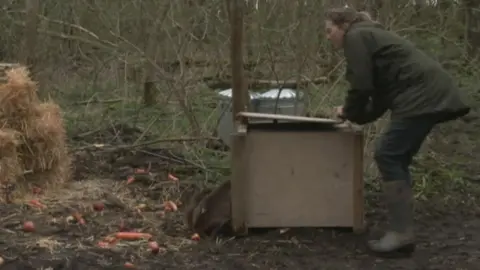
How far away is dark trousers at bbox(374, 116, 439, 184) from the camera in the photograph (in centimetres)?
520

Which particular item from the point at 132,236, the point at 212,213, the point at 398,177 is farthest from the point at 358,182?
the point at 132,236

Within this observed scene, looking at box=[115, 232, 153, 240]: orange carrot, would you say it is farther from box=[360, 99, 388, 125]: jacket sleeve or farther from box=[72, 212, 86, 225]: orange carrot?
box=[360, 99, 388, 125]: jacket sleeve

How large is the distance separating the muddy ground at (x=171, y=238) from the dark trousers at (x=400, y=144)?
530mm

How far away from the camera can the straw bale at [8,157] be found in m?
6.29

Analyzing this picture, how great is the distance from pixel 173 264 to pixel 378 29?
187 cm

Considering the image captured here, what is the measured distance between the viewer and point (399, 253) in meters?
5.32

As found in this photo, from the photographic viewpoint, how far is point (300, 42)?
25.5 ft

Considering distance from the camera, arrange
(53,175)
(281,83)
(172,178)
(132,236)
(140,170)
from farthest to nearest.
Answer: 1. (281,83)
2. (140,170)
3. (172,178)
4. (53,175)
5. (132,236)

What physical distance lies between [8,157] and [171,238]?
5.03ft

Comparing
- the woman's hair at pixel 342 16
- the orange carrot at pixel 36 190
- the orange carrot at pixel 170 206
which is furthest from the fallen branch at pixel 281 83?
the woman's hair at pixel 342 16

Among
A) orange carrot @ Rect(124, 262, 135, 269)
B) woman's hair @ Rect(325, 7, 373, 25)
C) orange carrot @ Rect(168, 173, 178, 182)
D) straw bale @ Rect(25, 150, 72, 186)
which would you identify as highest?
woman's hair @ Rect(325, 7, 373, 25)

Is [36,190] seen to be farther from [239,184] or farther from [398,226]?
[398,226]

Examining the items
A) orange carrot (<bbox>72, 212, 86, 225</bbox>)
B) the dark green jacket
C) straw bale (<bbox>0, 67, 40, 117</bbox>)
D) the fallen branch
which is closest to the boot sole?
the dark green jacket

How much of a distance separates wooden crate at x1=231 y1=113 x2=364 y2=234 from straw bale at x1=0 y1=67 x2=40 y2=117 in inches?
73.5
